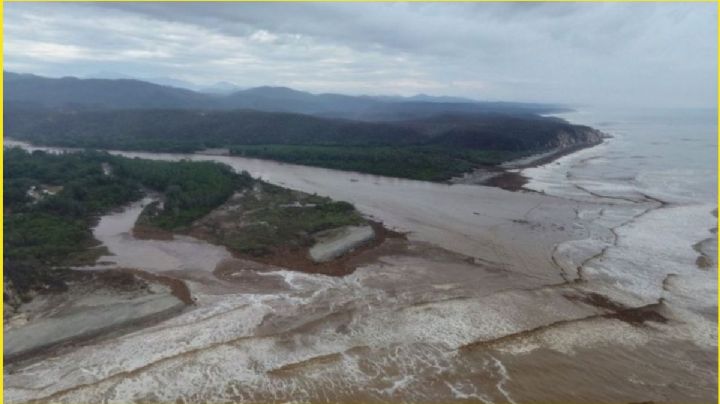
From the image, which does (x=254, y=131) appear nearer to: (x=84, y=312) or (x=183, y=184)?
(x=183, y=184)

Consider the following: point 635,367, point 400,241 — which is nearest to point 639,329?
point 635,367

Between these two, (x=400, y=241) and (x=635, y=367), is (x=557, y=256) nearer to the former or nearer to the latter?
(x=400, y=241)

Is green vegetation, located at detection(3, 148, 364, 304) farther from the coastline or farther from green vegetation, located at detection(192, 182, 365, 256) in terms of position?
the coastline

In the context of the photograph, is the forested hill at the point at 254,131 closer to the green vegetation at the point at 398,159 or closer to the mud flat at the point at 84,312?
the green vegetation at the point at 398,159

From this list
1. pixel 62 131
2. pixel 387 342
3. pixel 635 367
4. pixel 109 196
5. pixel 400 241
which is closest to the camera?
pixel 635 367

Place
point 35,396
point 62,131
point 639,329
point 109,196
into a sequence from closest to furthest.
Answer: point 35,396
point 639,329
point 109,196
point 62,131

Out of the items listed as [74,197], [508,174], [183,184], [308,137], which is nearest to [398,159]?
[508,174]
